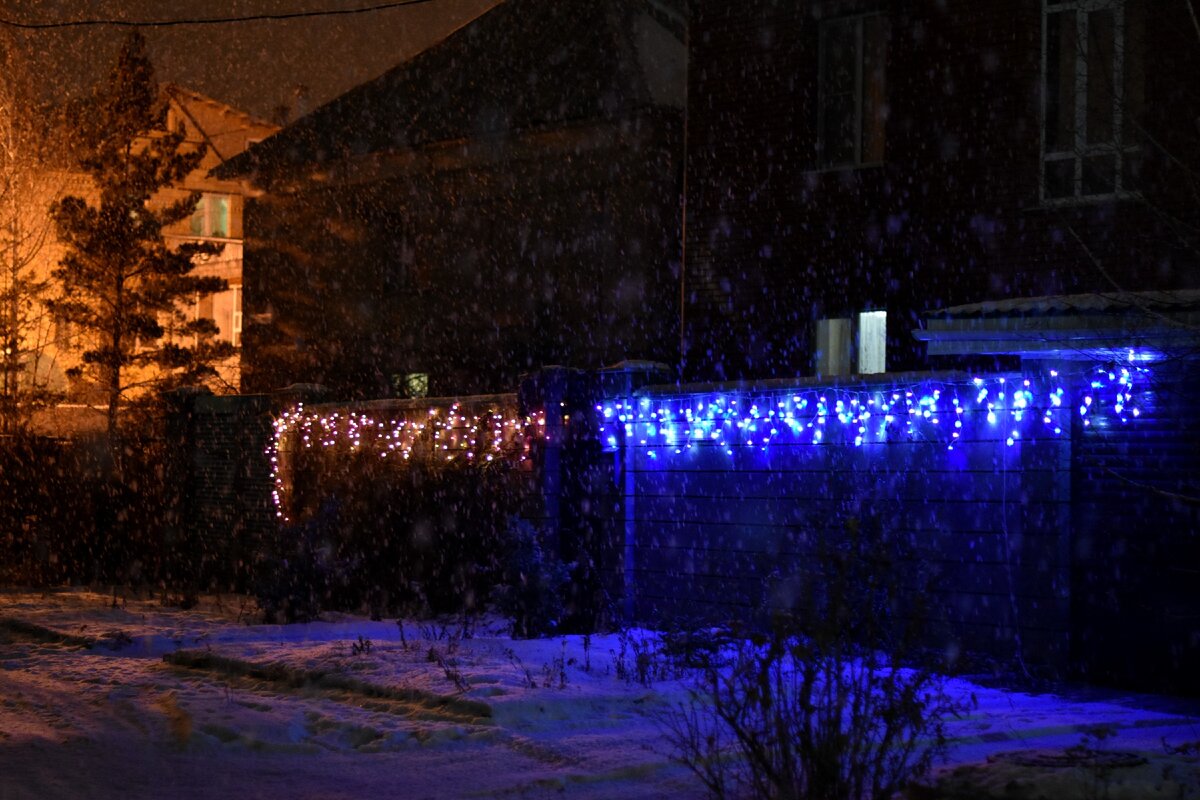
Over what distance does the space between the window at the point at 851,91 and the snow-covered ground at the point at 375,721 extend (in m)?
6.74

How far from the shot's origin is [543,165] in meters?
22.7

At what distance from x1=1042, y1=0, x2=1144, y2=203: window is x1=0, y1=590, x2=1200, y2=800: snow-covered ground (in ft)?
18.9

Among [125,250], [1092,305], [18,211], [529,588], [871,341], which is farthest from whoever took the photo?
[125,250]

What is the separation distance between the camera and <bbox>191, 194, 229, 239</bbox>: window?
46.4 m

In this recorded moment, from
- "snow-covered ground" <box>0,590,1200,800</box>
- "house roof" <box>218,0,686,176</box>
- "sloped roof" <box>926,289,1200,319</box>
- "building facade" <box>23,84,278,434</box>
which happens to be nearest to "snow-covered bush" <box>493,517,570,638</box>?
"snow-covered ground" <box>0,590,1200,800</box>

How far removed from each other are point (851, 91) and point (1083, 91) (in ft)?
12.1

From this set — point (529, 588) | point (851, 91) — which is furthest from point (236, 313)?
point (529, 588)

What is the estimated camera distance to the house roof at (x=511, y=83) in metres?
21.7

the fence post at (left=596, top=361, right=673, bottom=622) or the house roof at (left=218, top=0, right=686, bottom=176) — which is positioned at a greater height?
the house roof at (left=218, top=0, right=686, bottom=176)

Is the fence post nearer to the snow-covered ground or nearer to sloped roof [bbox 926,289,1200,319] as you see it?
the snow-covered ground

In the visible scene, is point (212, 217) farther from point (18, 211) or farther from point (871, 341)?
point (871, 341)

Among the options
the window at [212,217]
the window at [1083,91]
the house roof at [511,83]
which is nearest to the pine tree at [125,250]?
the house roof at [511,83]

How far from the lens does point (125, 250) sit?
32.0m

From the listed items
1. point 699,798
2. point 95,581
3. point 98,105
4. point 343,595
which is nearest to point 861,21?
point 343,595
